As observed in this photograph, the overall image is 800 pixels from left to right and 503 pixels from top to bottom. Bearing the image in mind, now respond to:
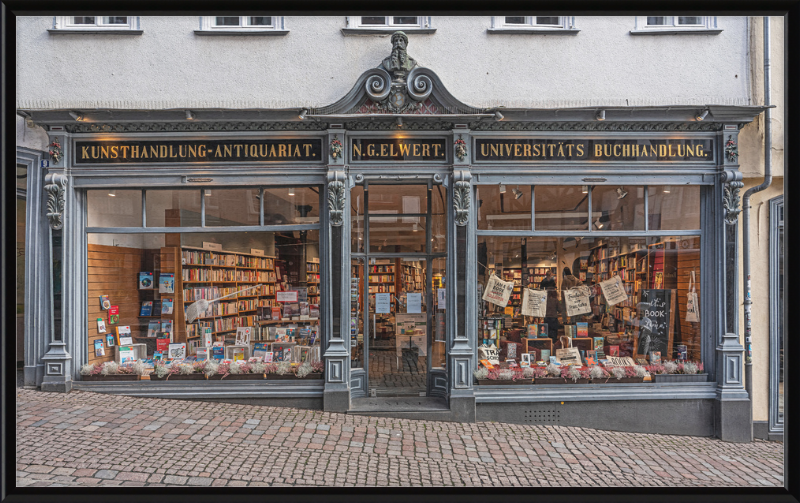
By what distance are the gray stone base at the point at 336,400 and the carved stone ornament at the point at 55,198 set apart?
4829 mm

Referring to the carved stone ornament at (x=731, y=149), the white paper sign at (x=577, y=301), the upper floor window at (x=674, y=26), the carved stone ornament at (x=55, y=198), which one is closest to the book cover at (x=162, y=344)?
the carved stone ornament at (x=55, y=198)

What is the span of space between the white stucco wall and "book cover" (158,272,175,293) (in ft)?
8.73

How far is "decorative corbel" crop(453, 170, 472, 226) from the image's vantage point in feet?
23.5

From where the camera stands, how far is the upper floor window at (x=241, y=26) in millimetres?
7352

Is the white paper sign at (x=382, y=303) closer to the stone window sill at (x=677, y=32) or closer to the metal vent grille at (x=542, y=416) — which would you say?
the metal vent grille at (x=542, y=416)

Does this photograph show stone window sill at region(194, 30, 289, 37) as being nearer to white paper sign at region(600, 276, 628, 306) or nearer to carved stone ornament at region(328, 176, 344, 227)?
carved stone ornament at region(328, 176, 344, 227)

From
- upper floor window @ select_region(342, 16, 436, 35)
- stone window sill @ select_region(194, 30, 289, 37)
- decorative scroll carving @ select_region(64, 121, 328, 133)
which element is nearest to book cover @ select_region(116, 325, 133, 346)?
decorative scroll carving @ select_region(64, 121, 328, 133)

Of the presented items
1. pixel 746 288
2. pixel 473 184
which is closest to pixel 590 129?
pixel 473 184

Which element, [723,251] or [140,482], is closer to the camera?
[140,482]

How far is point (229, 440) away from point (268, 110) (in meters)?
4.56

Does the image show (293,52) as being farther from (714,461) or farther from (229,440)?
(714,461)

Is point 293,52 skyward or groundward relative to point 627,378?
skyward
